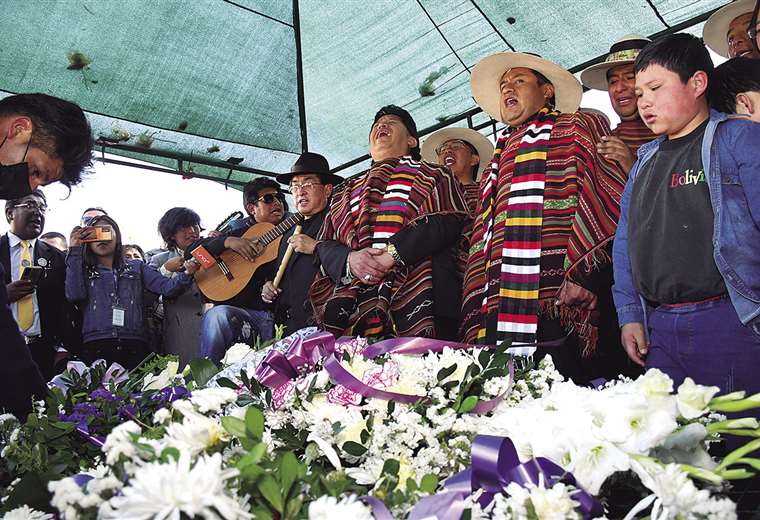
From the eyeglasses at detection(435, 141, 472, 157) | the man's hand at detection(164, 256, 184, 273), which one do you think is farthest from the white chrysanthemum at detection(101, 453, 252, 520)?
the man's hand at detection(164, 256, 184, 273)

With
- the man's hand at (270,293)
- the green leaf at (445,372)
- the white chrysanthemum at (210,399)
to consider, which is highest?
the man's hand at (270,293)

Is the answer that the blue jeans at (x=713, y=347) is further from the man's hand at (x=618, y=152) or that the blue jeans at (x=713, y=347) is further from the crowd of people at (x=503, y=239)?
the man's hand at (x=618, y=152)

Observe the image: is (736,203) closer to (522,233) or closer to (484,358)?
(522,233)

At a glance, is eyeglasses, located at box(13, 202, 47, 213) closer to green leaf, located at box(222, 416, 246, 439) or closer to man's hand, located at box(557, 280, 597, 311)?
man's hand, located at box(557, 280, 597, 311)

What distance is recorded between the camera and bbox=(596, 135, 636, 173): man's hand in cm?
266

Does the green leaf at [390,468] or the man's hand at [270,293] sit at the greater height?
the man's hand at [270,293]

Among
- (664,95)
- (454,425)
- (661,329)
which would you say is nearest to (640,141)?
(664,95)

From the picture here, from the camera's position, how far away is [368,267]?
286 cm

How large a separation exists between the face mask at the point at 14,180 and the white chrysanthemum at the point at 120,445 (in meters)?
1.23

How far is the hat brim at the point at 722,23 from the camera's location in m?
3.02

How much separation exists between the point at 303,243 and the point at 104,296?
1.44 meters

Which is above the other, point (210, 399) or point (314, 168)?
point (314, 168)

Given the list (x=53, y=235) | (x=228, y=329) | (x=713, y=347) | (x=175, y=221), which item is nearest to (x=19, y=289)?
(x=228, y=329)

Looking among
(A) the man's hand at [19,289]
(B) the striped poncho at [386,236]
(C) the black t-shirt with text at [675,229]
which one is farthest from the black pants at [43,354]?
(C) the black t-shirt with text at [675,229]
